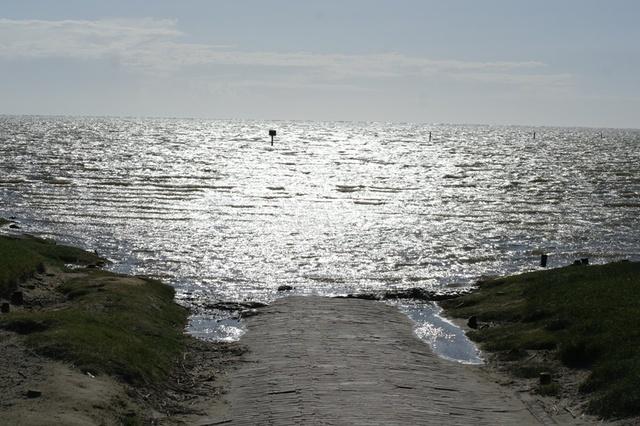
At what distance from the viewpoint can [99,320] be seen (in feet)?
Result: 69.5

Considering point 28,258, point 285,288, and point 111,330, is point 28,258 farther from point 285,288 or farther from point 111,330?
point 111,330

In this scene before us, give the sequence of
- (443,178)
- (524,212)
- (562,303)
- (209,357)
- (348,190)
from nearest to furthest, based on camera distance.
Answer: (209,357)
(562,303)
(524,212)
(348,190)
(443,178)

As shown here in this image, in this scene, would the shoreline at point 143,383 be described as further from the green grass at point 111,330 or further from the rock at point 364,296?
the rock at point 364,296

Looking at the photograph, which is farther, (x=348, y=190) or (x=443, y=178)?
(x=443, y=178)

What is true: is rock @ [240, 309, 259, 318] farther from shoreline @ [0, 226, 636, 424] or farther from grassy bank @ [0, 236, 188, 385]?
grassy bank @ [0, 236, 188, 385]

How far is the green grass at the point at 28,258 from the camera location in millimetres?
25875

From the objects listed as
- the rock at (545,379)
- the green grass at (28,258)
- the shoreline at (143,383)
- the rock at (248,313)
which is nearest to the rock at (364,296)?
the rock at (248,313)

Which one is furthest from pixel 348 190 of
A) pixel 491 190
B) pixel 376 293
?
→ pixel 376 293

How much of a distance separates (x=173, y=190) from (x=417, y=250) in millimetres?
32211

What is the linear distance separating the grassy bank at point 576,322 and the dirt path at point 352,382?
187 centimetres

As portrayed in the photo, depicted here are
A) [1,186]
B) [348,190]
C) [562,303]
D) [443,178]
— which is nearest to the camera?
[562,303]

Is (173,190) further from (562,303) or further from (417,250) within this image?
(562,303)

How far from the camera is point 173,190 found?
68.6 meters

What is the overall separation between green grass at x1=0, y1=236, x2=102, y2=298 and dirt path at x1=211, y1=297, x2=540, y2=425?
7.94 m
